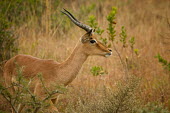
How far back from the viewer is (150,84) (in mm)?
6152

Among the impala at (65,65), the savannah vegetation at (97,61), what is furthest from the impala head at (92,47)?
the savannah vegetation at (97,61)

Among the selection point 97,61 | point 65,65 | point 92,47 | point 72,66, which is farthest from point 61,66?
point 97,61

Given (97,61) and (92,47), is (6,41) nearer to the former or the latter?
(97,61)

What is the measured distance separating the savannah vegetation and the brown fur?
17.3 inches

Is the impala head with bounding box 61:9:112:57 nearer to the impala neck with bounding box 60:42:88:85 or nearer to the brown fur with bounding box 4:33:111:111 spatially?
the brown fur with bounding box 4:33:111:111

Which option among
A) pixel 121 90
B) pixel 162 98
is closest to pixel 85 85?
pixel 162 98

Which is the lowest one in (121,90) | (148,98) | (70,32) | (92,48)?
(148,98)

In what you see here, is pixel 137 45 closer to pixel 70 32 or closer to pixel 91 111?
pixel 70 32

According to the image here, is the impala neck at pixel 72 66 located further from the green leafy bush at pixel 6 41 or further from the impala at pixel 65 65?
the green leafy bush at pixel 6 41

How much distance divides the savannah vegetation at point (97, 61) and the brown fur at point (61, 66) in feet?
1.44

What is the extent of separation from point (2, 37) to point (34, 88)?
2583 millimetres

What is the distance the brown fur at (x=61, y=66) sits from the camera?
198 inches

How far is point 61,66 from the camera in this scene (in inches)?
202

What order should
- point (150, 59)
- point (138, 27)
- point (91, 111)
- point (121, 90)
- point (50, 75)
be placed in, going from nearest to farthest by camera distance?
point (121, 90) → point (91, 111) → point (50, 75) → point (150, 59) → point (138, 27)
